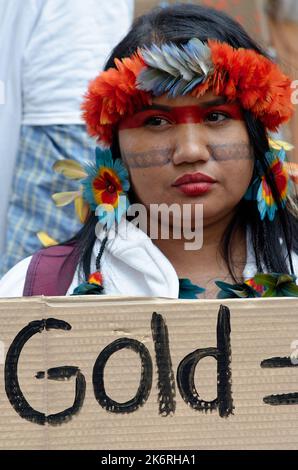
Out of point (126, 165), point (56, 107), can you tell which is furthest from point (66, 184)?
point (126, 165)

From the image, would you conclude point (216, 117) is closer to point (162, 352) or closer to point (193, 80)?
point (193, 80)

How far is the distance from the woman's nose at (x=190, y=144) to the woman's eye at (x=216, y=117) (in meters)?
0.03

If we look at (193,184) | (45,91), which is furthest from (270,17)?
(193,184)

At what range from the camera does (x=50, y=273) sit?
6.82ft

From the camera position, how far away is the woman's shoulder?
6.82 feet

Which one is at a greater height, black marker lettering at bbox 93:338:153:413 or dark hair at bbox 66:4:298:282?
dark hair at bbox 66:4:298:282

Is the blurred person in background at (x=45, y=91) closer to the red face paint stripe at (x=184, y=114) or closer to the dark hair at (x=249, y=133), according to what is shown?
the dark hair at (x=249, y=133)

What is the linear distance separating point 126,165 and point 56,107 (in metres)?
0.82

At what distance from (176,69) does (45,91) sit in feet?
3.07

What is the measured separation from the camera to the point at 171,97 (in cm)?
205

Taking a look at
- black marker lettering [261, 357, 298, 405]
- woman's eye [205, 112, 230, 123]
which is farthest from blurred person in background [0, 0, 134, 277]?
black marker lettering [261, 357, 298, 405]

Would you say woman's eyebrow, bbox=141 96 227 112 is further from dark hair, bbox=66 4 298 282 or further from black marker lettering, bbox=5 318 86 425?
black marker lettering, bbox=5 318 86 425
